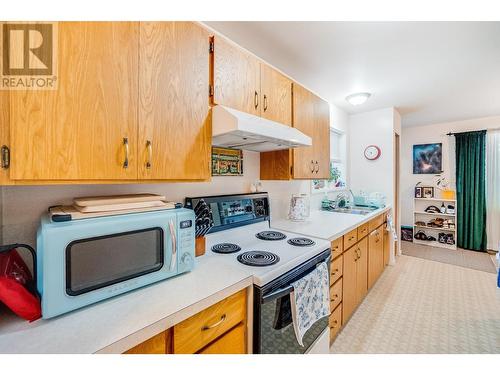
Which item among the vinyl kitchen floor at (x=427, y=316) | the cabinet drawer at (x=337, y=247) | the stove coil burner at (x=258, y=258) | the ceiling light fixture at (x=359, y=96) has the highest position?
the ceiling light fixture at (x=359, y=96)

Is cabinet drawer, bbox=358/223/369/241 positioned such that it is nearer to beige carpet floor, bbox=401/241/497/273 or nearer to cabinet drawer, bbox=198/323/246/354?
cabinet drawer, bbox=198/323/246/354

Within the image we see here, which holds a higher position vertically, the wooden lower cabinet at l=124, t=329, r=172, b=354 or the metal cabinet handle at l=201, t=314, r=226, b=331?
the wooden lower cabinet at l=124, t=329, r=172, b=354

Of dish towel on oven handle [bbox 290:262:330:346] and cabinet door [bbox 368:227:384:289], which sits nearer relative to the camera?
dish towel on oven handle [bbox 290:262:330:346]

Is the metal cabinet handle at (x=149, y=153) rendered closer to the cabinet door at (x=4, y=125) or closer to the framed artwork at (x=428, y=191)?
the cabinet door at (x=4, y=125)

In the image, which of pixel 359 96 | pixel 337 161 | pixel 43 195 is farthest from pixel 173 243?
pixel 337 161

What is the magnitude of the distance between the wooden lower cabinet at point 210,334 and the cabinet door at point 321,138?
1.47 m

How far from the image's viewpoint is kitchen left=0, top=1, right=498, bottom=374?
708mm

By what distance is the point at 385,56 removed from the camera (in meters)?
1.85

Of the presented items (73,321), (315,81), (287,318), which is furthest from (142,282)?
(315,81)

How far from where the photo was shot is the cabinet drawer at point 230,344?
87cm

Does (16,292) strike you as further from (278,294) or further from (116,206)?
(278,294)

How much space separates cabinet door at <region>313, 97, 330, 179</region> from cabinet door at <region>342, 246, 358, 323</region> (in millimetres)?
773

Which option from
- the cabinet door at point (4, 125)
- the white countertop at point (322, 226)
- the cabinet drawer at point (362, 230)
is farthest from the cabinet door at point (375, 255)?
the cabinet door at point (4, 125)

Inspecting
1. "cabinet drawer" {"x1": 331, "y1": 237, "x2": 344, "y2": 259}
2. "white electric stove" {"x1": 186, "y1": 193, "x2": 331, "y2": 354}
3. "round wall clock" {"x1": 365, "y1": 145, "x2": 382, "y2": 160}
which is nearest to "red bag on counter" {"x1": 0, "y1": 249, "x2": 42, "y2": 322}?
"white electric stove" {"x1": 186, "y1": 193, "x2": 331, "y2": 354}
